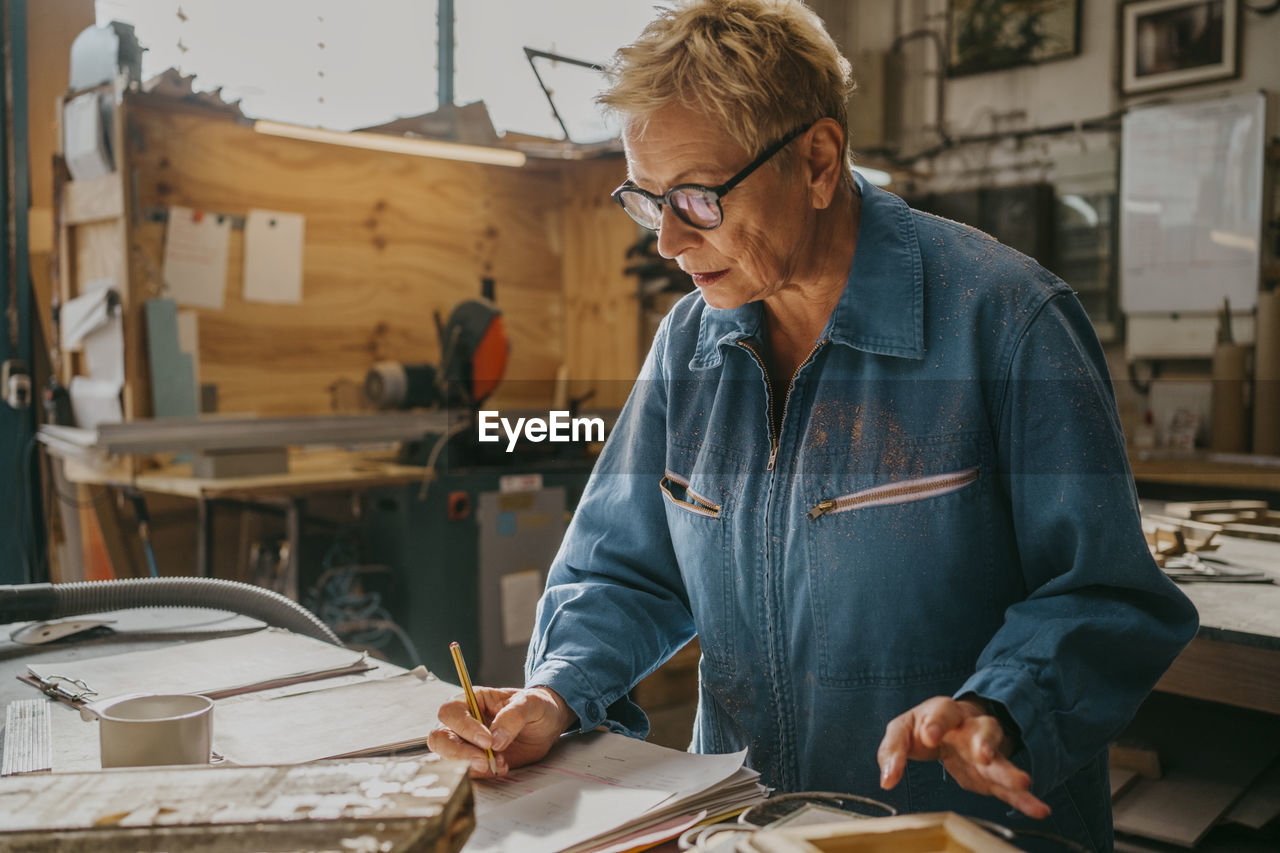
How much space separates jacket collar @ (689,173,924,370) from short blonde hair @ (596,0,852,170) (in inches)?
5.1

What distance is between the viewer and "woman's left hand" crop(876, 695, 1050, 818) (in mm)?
792

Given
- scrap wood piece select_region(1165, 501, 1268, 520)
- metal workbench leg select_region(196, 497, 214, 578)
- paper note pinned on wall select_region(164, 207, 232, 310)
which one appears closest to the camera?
scrap wood piece select_region(1165, 501, 1268, 520)

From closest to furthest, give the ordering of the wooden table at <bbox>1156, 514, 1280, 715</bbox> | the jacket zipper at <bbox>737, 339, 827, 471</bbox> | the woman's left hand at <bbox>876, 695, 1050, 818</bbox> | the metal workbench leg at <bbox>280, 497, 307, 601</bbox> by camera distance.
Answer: the woman's left hand at <bbox>876, 695, 1050, 818</bbox> < the jacket zipper at <bbox>737, 339, 827, 471</bbox> < the wooden table at <bbox>1156, 514, 1280, 715</bbox> < the metal workbench leg at <bbox>280, 497, 307, 601</bbox>

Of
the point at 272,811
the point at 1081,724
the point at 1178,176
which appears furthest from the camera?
the point at 1178,176

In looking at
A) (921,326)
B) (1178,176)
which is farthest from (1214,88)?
(921,326)

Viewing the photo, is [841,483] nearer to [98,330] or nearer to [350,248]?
[98,330]

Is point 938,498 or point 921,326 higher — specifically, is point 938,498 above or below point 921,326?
below

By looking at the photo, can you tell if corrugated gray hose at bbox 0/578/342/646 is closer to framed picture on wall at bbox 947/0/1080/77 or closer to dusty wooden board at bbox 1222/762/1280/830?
dusty wooden board at bbox 1222/762/1280/830

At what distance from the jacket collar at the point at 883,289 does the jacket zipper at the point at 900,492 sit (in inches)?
5.1

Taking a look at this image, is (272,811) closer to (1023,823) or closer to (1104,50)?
(1023,823)

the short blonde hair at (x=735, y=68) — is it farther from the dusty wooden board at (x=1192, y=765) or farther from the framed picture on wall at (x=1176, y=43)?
the framed picture on wall at (x=1176, y=43)

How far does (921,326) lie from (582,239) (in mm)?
3945

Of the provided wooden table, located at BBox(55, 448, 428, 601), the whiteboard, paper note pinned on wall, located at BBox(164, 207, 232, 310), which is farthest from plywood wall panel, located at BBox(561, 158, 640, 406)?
the whiteboard

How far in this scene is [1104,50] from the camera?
197 inches
